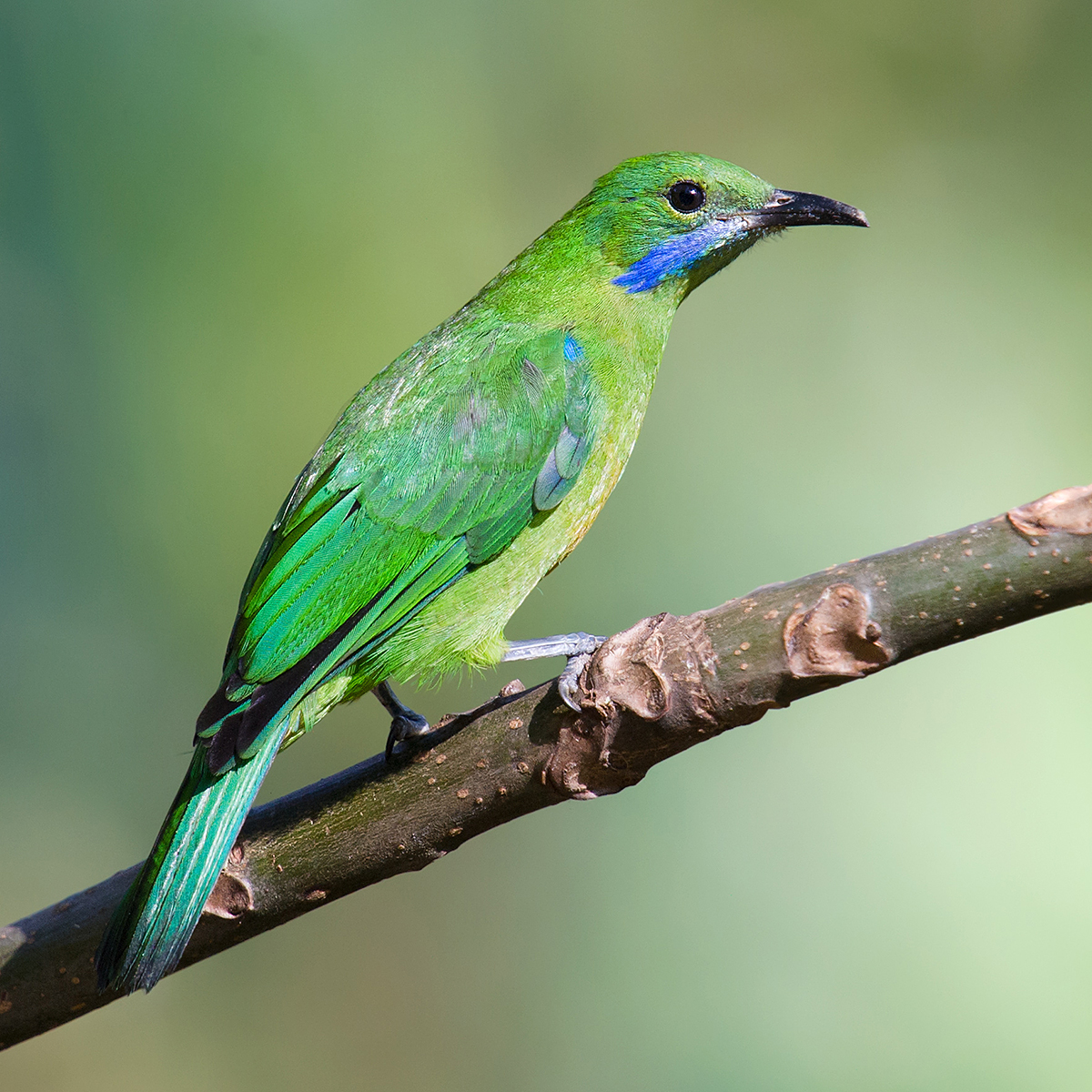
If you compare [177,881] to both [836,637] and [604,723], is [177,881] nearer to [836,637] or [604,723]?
[604,723]

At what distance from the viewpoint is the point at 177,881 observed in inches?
104

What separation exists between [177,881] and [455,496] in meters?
1.24

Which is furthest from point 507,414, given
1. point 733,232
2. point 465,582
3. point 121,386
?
point 121,386

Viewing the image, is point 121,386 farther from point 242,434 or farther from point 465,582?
point 465,582

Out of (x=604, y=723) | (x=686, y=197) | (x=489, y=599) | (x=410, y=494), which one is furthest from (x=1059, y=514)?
(x=686, y=197)

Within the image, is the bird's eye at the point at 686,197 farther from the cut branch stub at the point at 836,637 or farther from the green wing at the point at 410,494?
the cut branch stub at the point at 836,637

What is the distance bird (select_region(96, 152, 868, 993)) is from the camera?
271 cm

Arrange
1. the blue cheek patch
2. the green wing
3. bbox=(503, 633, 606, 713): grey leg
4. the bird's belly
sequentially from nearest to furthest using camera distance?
the green wing < bbox=(503, 633, 606, 713): grey leg < the bird's belly < the blue cheek patch

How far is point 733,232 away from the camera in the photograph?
3949 millimetres

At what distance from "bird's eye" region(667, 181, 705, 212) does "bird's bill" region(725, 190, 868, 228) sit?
140mm

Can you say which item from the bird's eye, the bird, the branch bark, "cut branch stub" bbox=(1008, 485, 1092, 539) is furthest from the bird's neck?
"cut branch stub" bbox=(1008, 485, 1092, 539)

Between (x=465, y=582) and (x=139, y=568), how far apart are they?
10.9 feet

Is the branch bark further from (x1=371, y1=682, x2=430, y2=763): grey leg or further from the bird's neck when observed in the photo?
the bird's neck

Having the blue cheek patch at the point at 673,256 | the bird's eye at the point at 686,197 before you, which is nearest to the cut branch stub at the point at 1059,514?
the blue cheek patch at the point at 673,256
